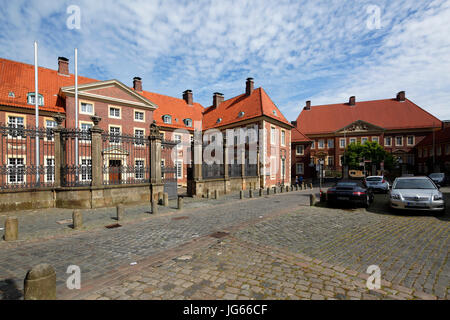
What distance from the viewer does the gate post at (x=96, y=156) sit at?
10676mm

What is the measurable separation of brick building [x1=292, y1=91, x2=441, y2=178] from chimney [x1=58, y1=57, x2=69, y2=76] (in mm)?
37165

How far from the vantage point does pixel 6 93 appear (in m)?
20.3

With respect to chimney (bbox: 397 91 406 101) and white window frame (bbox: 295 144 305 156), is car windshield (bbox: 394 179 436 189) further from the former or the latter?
chimney (bbox: 397 91 406 101)

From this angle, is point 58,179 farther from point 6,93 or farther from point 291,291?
point 6,93

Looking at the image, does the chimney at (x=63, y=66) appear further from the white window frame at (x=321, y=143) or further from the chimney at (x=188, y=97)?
the white window frame at (x=321, y=143)

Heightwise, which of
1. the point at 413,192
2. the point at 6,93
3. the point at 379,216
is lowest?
the point at 379,216

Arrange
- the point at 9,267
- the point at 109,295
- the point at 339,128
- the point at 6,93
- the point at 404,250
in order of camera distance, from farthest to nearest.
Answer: the point at 339,128 → the point at 6,93 → the point at 404,250 → the point at 9,267 → the point at 109,295

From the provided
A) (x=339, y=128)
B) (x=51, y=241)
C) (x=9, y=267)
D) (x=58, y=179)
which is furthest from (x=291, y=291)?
(x=339, y=128)

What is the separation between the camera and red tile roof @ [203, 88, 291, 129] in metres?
27.6

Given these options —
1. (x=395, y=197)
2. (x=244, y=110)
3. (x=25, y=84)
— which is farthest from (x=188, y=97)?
(x=395, y=197)

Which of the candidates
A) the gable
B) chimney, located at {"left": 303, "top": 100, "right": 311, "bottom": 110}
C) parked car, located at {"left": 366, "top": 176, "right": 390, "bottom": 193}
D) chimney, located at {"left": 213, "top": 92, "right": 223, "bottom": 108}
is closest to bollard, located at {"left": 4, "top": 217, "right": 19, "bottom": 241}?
the gable

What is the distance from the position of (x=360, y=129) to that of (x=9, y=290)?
2175 inches

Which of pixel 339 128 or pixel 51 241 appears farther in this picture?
pixel 339 128
